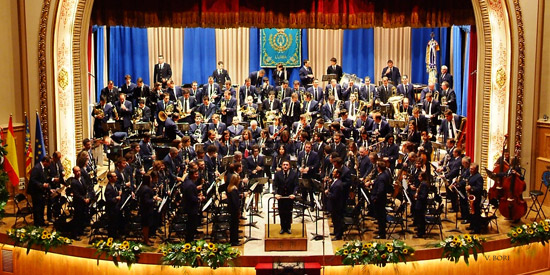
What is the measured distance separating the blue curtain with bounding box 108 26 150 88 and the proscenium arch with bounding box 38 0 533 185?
6.34m

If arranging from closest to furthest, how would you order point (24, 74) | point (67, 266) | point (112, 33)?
point (67, 266) < point (24, 74) < point (112, 33)

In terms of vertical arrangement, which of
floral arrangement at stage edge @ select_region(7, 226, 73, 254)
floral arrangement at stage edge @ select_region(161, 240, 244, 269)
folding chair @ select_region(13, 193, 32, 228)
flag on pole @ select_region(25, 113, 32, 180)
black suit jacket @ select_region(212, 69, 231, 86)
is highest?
black suit jacket @ select_region(212, 69, 231, 86)

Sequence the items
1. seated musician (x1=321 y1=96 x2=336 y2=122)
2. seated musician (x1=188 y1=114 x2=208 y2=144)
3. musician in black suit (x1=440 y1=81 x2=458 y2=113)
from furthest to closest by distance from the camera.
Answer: musician in black suit (x1=440 y1=81 x2=458 y2=113) < seated musician (x1=321 y1=96 x2=336 y2=122) < seated musician (x1=188 y1=114 x2=208 y2=144)

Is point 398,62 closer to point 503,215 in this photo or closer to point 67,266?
point 503,215

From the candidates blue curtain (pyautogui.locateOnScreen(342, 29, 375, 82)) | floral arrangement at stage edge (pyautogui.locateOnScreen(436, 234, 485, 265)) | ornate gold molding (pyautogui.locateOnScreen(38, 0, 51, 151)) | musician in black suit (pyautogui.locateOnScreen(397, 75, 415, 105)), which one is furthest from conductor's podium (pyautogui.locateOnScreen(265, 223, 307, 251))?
blue curtain (pyautogui.locateOnScreen(342, 29, 375, 82))

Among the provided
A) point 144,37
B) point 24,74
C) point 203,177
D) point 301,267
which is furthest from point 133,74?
point 301,267

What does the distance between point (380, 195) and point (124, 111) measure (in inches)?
289

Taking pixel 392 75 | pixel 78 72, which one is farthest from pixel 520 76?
pixel 78 72

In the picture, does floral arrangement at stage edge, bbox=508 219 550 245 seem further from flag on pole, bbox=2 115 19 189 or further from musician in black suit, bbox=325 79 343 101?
flag on pole, bbox=2 115 19 189

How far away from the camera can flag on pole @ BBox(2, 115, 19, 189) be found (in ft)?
42.5

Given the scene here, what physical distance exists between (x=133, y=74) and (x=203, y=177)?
909 cm

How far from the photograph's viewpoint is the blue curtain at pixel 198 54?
70.4ft

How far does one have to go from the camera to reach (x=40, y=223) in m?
12.7

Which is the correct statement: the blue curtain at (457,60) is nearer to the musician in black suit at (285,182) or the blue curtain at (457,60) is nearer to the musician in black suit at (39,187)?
the musician in black suit at (285,182)
